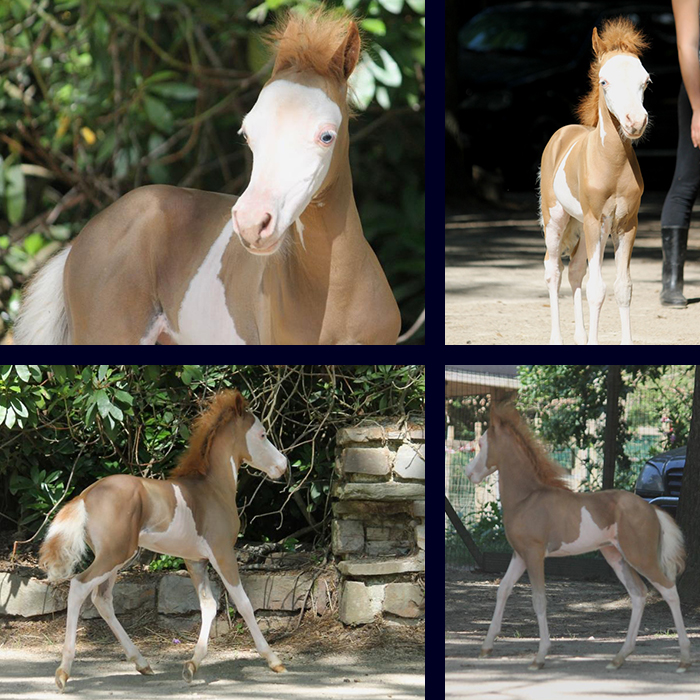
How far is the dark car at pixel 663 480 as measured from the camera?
212cm

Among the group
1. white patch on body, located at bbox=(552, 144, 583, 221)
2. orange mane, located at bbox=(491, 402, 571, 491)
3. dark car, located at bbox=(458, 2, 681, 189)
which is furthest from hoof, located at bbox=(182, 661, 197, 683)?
dark car, located at bbox=(458, 2, 681, 189)

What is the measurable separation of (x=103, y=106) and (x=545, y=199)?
234 cm

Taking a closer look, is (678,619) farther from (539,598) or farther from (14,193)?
(14,193)

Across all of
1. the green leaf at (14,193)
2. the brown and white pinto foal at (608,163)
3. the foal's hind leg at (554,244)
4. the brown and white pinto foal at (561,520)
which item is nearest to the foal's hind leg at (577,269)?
the foal's hind leg at (554,244)

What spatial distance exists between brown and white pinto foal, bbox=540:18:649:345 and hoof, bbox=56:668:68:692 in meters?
1.22

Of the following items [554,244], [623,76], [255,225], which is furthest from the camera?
[554,244]

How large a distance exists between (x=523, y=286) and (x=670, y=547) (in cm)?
161

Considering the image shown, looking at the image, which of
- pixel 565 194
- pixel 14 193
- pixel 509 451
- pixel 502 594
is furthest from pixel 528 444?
pixel 14 193

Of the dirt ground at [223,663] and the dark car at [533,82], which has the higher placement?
the dark car at [533,82]

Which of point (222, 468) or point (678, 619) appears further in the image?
point (222, 468)

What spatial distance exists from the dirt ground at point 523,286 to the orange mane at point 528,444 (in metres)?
0.34

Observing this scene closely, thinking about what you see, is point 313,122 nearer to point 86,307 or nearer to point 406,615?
point 86,307

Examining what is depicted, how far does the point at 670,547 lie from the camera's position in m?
2.02

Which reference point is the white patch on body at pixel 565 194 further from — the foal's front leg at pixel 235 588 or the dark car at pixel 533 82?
the dark car at pixel 533 82
